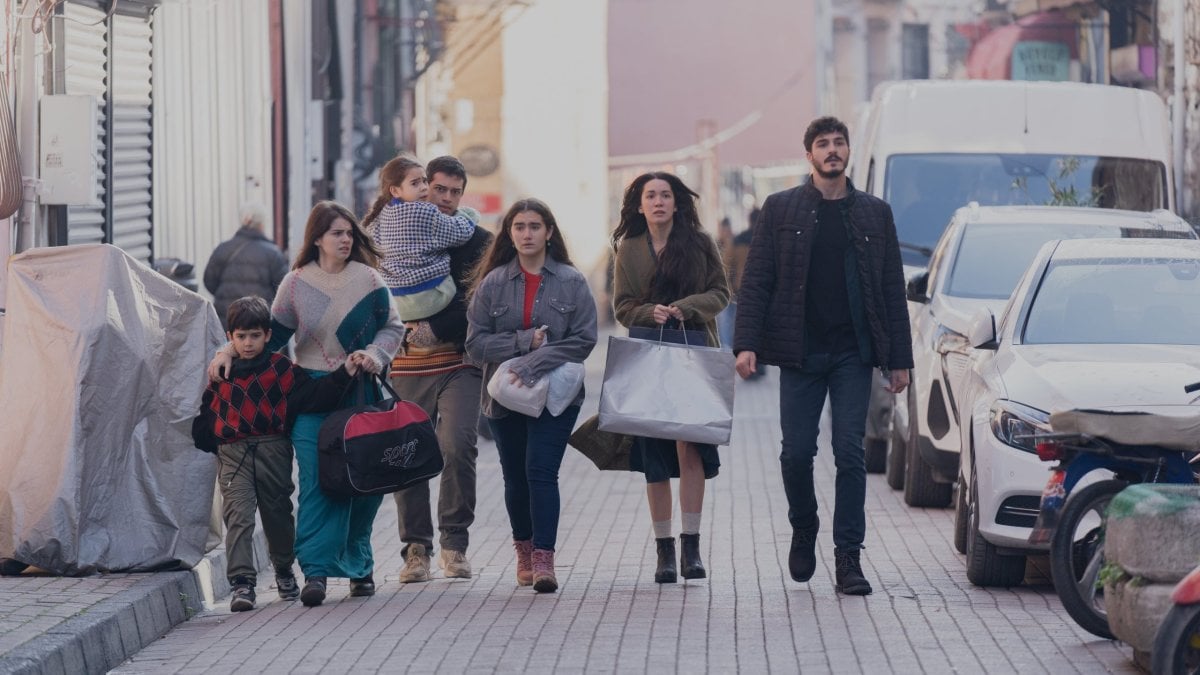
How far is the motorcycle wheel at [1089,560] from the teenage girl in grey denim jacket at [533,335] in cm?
229

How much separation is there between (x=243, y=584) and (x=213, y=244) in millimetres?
10262

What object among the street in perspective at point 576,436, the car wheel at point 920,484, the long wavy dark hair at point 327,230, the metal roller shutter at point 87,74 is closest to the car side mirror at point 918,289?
the street in perspective at point 576,436

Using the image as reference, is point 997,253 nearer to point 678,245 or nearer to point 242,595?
point 678,245

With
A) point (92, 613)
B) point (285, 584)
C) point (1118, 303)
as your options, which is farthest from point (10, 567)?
point (1118, 303)

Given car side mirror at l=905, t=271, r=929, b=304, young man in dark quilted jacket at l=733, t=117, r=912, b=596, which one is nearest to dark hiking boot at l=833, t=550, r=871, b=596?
young man in dark quilted jacket at l=733, t=117, r=912, b=596

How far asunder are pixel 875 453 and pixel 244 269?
459cm

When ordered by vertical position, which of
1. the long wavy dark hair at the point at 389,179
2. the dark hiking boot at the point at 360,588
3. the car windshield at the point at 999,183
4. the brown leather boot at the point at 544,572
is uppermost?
the car windshield at the point at 999,183

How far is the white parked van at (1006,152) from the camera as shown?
15547 millimetres

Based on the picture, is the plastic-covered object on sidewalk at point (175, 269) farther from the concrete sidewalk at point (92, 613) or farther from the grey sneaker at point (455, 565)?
the grey sneaker at point (455, 565)

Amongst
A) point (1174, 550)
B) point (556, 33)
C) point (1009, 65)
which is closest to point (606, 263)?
point (556, 33)

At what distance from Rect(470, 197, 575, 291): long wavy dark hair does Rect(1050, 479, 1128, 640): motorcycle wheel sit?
254cm

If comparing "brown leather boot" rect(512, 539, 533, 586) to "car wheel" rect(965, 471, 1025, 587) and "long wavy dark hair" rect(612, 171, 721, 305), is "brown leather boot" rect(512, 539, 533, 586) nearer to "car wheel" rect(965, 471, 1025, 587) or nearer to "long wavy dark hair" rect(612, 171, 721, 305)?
"long wavy dark hair" rect(612, 171, 721, 305)

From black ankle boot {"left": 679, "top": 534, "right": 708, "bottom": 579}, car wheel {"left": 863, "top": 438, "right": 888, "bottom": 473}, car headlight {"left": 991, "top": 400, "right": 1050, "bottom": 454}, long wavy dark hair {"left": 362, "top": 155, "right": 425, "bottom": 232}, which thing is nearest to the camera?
car headlight {"left": 991, "top": 400, "right": 1050, "bottom": 454}

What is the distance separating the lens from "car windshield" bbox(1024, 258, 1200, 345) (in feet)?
31.9
